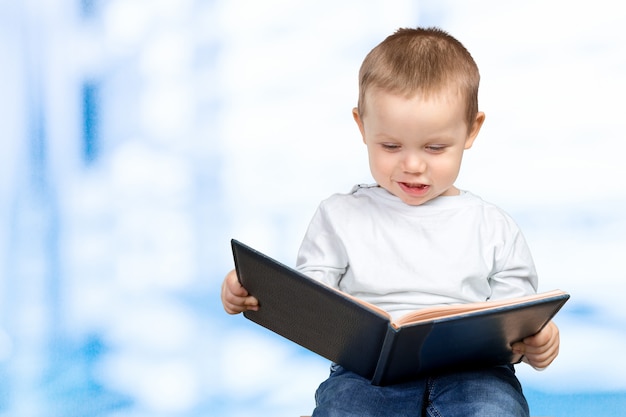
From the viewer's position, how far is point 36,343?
345 cm

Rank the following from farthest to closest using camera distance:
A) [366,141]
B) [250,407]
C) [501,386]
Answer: [250,407] → [366,141] → [501,386]

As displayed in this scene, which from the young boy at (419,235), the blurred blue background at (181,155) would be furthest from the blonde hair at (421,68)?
the blurred blue background at (181,155)

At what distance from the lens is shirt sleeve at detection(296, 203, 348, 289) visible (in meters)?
2.10

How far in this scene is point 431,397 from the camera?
6.38 ft

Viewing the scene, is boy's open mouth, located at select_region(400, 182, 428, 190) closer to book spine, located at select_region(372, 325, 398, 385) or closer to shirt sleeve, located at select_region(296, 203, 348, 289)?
shirt sleeve, located at select_region(296, 203, 348, 289)

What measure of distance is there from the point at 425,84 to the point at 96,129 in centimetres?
174

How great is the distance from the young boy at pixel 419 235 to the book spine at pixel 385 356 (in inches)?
3.2

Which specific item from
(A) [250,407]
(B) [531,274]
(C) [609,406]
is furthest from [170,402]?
(B) [531,274]

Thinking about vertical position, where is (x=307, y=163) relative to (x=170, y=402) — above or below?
above

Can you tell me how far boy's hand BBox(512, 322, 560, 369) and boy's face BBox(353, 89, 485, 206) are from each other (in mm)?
362

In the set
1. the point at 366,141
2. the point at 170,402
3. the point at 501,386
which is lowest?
the point at 170,402

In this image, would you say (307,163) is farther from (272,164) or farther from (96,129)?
(96,129)

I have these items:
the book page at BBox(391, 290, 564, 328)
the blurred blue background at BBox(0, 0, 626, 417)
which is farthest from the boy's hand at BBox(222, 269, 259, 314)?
the blurred blue background at BBox(0, 0, 626, 417)

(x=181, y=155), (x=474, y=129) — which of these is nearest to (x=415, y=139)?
(x=474, y=129)
